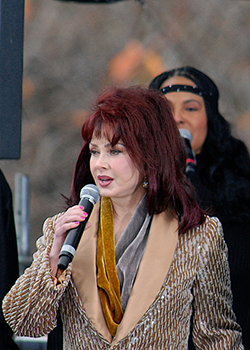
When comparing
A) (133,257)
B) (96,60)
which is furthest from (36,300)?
(96,60)

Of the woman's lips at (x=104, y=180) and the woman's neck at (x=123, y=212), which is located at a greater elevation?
the woman's lips at (x=104, y=180)

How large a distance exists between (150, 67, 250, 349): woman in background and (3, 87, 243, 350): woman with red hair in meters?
0.85

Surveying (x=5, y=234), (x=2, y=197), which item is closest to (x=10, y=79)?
(x=2, y=197)

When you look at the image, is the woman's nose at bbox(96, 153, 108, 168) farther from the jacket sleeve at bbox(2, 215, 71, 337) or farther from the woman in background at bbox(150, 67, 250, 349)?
the woman in background at bbox(150, 67, 250, 349)

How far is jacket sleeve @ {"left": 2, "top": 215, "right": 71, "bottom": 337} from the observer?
1.38 meters

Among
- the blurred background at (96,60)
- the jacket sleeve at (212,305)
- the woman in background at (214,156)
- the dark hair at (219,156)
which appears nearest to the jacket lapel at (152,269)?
the jacket sleeve at (212,305)

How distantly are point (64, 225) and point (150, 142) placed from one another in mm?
404

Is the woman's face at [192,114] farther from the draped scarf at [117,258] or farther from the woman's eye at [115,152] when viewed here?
the woman's eye at [115,152]

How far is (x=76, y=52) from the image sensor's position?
2.88 metres

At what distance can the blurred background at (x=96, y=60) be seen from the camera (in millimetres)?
2762

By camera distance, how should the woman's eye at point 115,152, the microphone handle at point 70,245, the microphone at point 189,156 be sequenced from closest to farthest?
the microphone handle at point 70,245
the woman's eye at point 115,152
the microphone at point 189,156

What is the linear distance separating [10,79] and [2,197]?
0.57 m

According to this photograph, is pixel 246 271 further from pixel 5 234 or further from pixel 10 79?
pixel 10 79

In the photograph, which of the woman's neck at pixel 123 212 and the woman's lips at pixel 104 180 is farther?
the woman's neck at pixel 123 212
